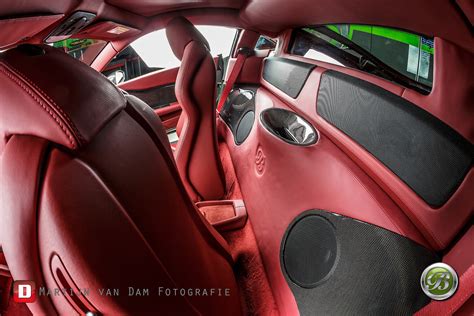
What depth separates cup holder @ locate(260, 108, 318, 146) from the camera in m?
1.18

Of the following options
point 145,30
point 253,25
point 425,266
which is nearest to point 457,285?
point 425,266

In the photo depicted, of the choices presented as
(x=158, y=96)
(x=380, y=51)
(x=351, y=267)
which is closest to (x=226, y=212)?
(x=351, y=267)

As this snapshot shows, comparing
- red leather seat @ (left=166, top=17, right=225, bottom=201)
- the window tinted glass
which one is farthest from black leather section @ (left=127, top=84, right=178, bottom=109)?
red leather seat @ (left=166, top=17, right=225, bottom=201)

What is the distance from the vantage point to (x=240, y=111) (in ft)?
6.68

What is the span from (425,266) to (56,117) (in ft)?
2.69

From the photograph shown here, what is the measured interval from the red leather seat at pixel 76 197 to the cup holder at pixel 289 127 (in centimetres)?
69

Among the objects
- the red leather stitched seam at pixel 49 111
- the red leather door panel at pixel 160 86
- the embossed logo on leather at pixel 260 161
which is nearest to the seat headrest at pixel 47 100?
the red leather stitched seam at pixel 49 111

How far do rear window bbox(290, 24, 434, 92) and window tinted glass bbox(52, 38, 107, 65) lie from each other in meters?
1.41

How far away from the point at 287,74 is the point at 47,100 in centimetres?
120

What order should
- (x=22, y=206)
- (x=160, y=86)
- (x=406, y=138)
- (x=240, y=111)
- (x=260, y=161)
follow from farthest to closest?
(x=160, y=86) < (x=240, y=111) < (x=260, y=161) < (x=406, y=138) < (x=22, y=206)

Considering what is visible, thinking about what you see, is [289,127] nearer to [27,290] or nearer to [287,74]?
[287,74]

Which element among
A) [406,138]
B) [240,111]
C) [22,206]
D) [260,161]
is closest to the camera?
[22,206]

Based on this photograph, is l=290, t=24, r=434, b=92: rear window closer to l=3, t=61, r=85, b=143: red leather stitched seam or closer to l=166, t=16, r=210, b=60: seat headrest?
l=166, t=16, r=210, b=60: seat headrest

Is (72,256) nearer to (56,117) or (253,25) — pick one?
(56,117)
